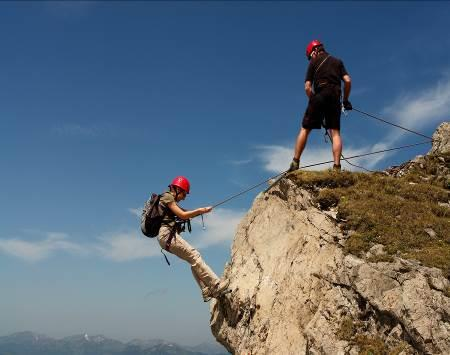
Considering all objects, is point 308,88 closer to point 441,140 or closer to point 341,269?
point 341,269

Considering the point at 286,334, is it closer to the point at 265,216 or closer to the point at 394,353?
the point at 394,353

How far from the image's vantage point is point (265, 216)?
15883 millimetres

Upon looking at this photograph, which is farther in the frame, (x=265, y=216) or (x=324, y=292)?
(x=265, y=216)

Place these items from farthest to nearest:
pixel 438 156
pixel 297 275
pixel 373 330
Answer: pixel 438 156 → pixel 297 275 → pixel 373 330

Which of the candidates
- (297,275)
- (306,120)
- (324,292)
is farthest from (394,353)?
(306,120)

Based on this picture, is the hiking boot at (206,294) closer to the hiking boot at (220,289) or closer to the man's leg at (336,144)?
the hiking boot at (220,289)

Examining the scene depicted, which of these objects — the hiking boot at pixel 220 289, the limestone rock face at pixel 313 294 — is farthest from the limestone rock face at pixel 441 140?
the hiking boot at pixel 220 289

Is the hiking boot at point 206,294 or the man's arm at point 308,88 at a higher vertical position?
the man's arm at point 308,88

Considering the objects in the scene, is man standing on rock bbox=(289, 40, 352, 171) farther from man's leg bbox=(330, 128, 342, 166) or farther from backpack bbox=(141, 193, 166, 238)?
backpack bbox=(141, 193, 166, 238)

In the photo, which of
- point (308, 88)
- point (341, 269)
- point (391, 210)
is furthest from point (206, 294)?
point (308, 88)

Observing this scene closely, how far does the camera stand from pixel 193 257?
47.0 feet

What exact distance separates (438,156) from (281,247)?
28.5 feet

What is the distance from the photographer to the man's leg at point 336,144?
49.9 ft

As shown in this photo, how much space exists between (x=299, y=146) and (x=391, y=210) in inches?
153
